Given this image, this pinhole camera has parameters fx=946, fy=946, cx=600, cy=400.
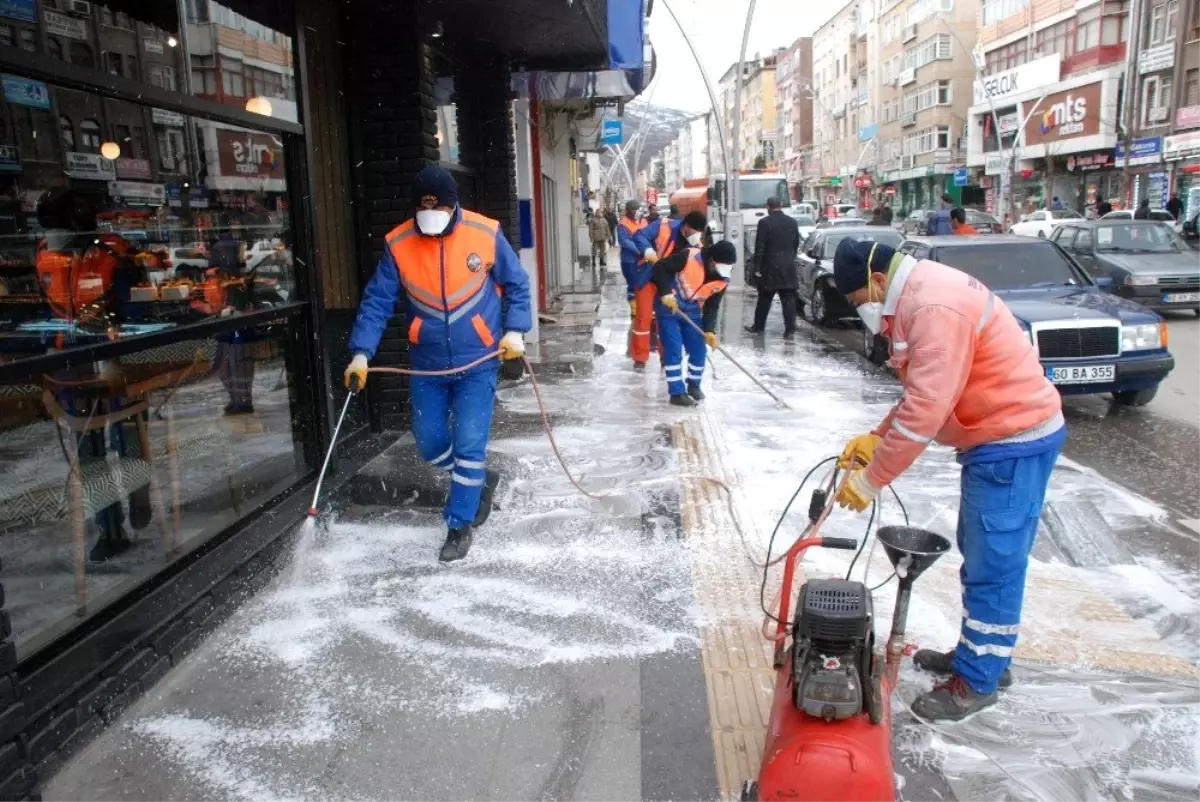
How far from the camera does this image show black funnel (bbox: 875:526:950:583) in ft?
9.26

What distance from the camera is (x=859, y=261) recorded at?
11.0ft

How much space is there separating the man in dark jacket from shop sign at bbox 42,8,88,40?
10.7 metres

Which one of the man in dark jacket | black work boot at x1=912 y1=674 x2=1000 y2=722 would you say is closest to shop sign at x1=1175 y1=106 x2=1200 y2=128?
the man in dark jacket

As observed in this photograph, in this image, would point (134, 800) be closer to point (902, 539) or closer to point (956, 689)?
point (902, 539)

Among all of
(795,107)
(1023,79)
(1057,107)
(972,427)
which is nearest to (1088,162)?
(1057,107)

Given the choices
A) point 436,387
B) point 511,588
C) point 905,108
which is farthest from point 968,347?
point 905,108

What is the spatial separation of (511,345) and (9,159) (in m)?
2.26

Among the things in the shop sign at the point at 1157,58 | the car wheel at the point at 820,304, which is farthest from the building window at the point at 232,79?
the shop sign at the point at 1157,58

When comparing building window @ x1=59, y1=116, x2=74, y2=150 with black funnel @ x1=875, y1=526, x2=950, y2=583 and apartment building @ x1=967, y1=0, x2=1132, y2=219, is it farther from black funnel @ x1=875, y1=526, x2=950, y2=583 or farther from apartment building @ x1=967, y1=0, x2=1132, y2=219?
apartment building @ x1=967, y1=0, x2=1132, y2=219

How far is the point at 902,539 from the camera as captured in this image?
2938 mm

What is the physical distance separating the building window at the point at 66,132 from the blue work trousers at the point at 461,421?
72.7 inches

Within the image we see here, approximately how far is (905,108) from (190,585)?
6897 cm

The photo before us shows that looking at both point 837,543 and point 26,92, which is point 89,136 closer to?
point 26,92

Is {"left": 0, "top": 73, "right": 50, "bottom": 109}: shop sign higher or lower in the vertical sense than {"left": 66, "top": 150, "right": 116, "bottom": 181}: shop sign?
higher
